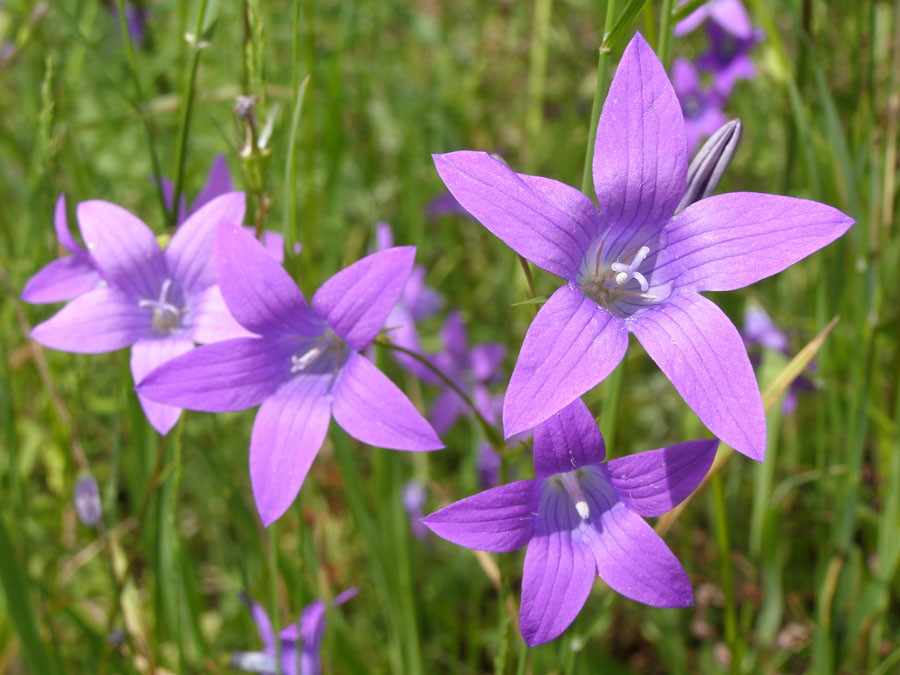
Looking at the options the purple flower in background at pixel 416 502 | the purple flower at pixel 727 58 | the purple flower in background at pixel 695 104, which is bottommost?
the purple flower in background at pixel 416 502

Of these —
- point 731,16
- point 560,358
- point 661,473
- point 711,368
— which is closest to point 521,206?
point 560,358

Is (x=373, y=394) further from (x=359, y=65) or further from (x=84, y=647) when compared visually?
(x=359, y=65)

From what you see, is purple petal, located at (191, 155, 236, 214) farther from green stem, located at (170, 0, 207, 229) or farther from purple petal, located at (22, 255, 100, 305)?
purple petal, located at (22, 255, 100, 305)

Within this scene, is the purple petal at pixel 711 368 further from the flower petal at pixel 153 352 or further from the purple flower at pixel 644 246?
the flower petal at pixel 153 352

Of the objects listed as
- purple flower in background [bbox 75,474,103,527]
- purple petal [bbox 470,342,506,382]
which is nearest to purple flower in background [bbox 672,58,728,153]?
purple petal [bbox 470,342,506,382]

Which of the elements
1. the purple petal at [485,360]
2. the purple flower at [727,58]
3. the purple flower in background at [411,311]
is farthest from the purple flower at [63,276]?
the purple flower at [727,58]

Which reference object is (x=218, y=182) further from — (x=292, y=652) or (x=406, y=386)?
(x=406, y=386)
